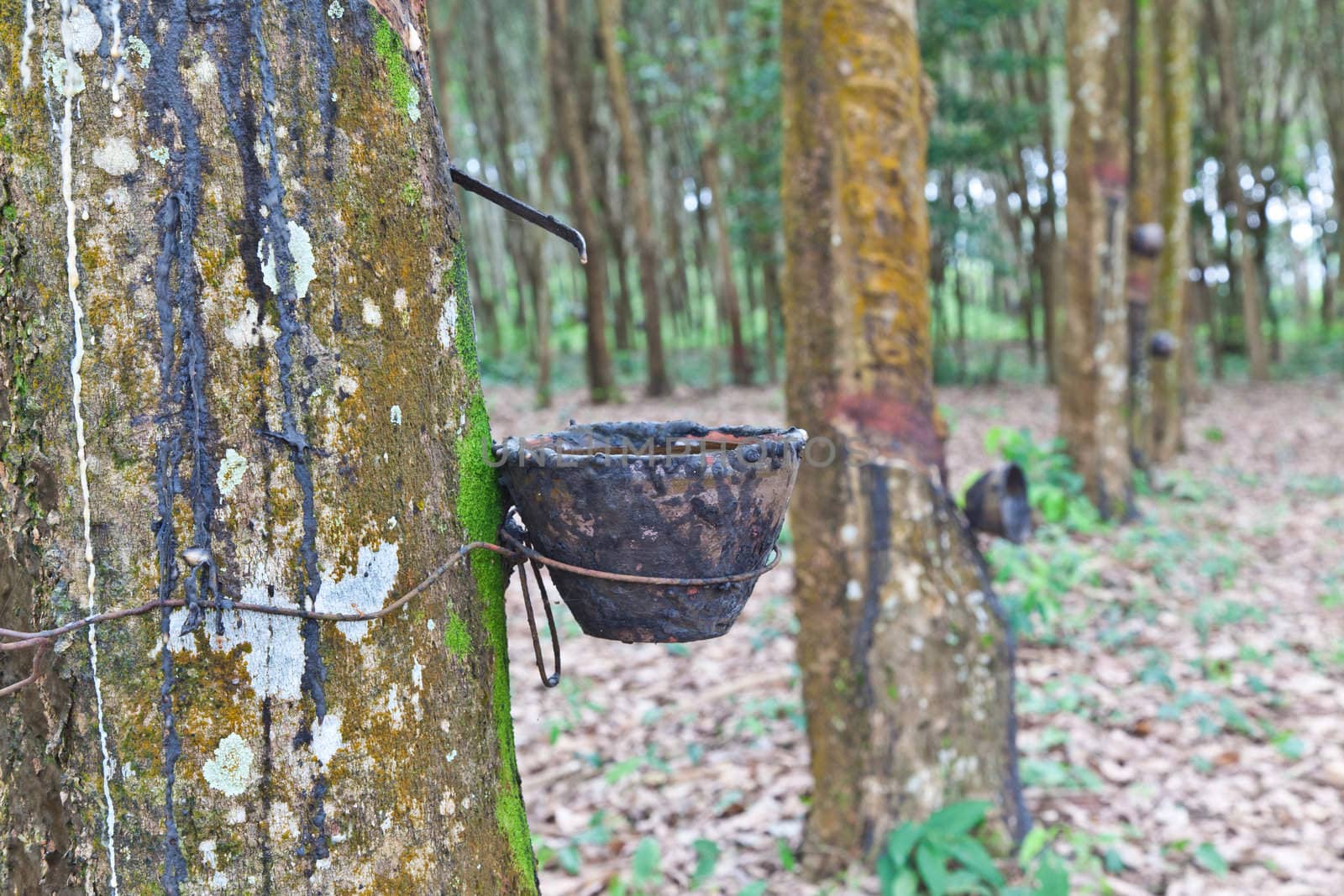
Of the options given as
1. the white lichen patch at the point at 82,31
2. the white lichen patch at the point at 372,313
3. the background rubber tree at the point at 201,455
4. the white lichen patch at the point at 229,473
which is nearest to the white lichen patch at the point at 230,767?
the background rubber tree at the point at 201,455

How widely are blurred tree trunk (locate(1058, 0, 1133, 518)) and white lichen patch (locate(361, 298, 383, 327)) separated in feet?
21.9

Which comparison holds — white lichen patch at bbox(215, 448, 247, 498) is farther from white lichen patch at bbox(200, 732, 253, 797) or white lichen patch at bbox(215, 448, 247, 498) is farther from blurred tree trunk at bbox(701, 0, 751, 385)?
blurred tree trunk at bbox(701, 0, 751, 385)

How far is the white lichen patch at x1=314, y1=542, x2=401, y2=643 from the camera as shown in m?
0.99

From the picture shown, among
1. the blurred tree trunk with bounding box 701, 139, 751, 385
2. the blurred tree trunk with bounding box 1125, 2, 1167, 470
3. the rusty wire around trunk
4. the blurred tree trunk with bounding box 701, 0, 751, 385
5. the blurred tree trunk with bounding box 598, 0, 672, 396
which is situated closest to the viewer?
the rusty wire around trunk

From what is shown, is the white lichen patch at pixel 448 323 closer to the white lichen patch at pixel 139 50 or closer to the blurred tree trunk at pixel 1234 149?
the white lichen patch at pixel 139 50

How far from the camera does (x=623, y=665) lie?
185 inches

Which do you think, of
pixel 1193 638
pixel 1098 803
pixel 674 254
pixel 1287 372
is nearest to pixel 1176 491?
pixel 1193 638

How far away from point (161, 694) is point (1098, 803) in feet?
10.3

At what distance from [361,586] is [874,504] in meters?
1.97

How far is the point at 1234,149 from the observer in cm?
1346

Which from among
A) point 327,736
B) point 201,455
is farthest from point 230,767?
point 201,455

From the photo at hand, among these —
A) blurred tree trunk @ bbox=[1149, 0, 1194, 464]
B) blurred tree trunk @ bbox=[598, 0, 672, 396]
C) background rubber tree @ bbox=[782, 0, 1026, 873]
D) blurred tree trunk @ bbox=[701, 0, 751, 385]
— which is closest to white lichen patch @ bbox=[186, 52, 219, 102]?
background rubber tree @ bbox=[782, 0, 1026, 873]

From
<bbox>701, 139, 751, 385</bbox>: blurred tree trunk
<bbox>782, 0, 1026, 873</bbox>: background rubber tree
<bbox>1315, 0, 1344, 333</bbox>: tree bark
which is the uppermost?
<bbox>1315, 0, 1344, 333</bbox>: tree bark

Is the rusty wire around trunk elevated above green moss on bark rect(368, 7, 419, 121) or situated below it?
below
